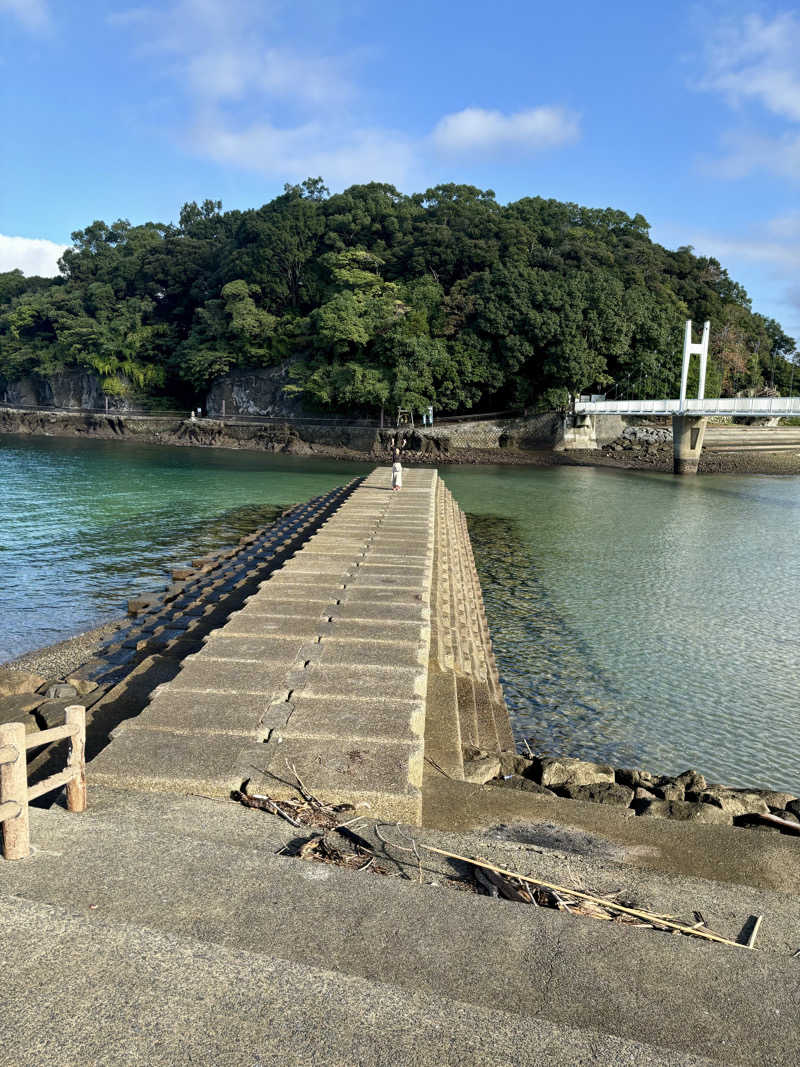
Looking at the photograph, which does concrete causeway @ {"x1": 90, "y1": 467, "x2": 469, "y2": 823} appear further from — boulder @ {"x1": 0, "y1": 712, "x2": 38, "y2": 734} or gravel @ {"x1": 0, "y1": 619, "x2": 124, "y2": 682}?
gravel @ {"x1": 0, "y1": 619, "x2": 124, "y2": 682}

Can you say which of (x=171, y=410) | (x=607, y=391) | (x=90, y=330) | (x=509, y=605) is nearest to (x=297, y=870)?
(x=509, y=605)

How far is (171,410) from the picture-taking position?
85938 mm

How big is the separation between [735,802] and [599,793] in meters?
1.70

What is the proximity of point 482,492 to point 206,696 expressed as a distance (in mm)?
36437

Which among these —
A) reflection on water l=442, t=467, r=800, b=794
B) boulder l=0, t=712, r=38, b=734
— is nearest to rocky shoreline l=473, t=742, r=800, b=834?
reflection on water l=442, t=467, r=800, b=794

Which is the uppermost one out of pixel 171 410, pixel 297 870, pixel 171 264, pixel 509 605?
pixel 171 264

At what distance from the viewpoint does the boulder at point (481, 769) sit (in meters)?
8.05

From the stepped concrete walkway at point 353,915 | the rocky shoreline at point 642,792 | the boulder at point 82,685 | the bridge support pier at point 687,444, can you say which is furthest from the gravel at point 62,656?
the bridge support pier at point 687,444

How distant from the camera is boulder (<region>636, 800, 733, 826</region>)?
7.69 meters

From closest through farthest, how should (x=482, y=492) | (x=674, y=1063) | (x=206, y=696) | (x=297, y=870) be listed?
(x=674, y=1063) < (x=297, y=870) < (x=206, y=696) < (x=482, y=492)

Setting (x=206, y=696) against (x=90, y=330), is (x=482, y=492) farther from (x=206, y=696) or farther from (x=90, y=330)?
(x=90, y=330)

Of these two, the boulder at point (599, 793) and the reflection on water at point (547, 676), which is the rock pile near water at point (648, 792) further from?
the reflection on water at point (547, 676)

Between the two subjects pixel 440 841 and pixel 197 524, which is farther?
pixel 197 524

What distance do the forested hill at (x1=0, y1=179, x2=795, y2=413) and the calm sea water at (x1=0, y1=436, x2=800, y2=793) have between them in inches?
802
